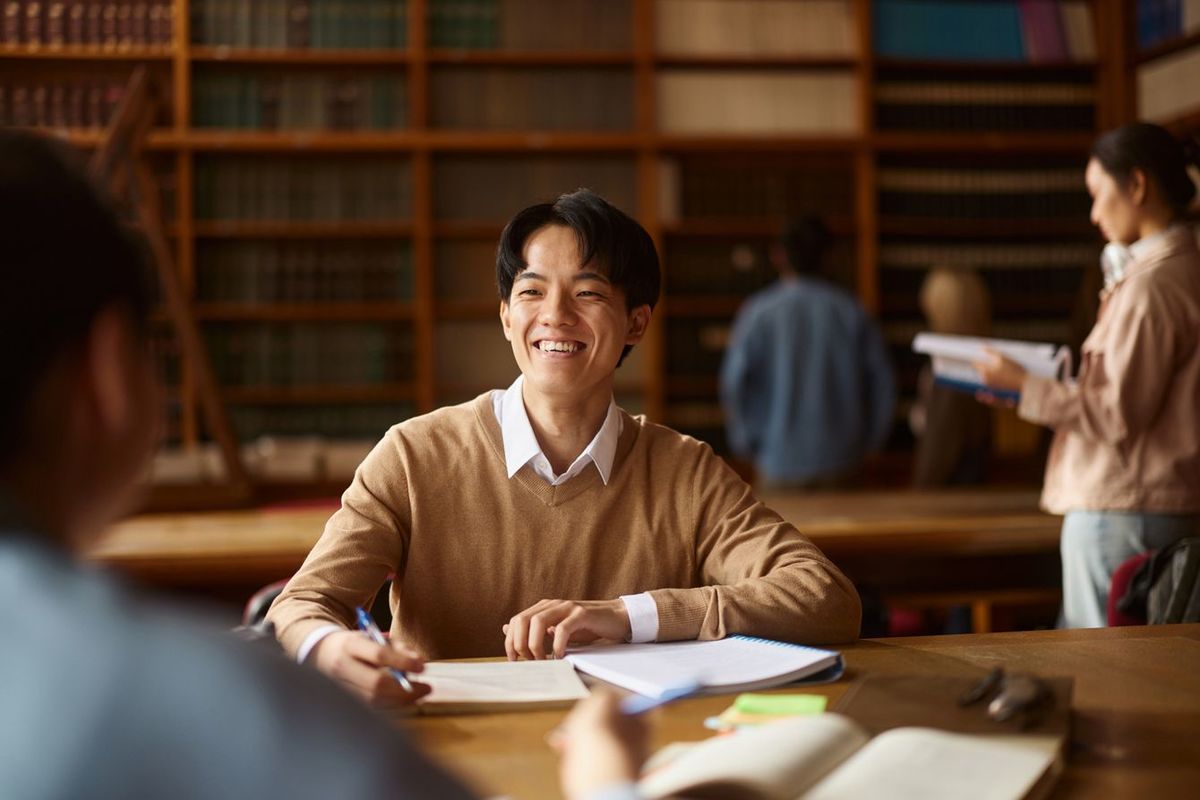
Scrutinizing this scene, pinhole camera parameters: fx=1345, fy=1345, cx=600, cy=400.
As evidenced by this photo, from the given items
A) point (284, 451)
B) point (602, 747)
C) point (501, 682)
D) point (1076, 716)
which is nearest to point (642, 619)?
point (501, 682)

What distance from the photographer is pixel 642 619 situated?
59.6 inches

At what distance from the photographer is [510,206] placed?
18.9 feet

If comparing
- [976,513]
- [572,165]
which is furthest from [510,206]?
[976,513]

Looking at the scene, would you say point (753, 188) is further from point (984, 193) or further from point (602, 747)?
point (602, 747)

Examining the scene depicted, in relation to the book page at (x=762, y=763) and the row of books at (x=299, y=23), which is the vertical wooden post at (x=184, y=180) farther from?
the book page at (x=762, y=763)

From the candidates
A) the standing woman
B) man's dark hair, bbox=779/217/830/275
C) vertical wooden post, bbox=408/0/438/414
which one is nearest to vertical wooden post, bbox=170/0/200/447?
vertical wooden post, bbox=408/0/438/414

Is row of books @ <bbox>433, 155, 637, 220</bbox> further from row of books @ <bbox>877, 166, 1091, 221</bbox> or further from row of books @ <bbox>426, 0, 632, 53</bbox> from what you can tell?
row of books @ <bbox>877, 166, 1091, 221</bbox>

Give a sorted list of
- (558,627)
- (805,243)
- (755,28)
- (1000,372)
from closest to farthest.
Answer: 1. (558,627)
2. (1000,372)
3. (805,243)
4. (755,28)

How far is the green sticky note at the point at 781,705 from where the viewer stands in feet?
3.95

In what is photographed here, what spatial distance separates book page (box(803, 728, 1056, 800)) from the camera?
93 cm

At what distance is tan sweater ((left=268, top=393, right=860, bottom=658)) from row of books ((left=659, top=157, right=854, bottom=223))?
13.3 ft

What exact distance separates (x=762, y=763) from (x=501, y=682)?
1.55ft

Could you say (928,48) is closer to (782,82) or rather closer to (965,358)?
(782,82)

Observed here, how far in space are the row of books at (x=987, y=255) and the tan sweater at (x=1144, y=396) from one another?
3389 mm
